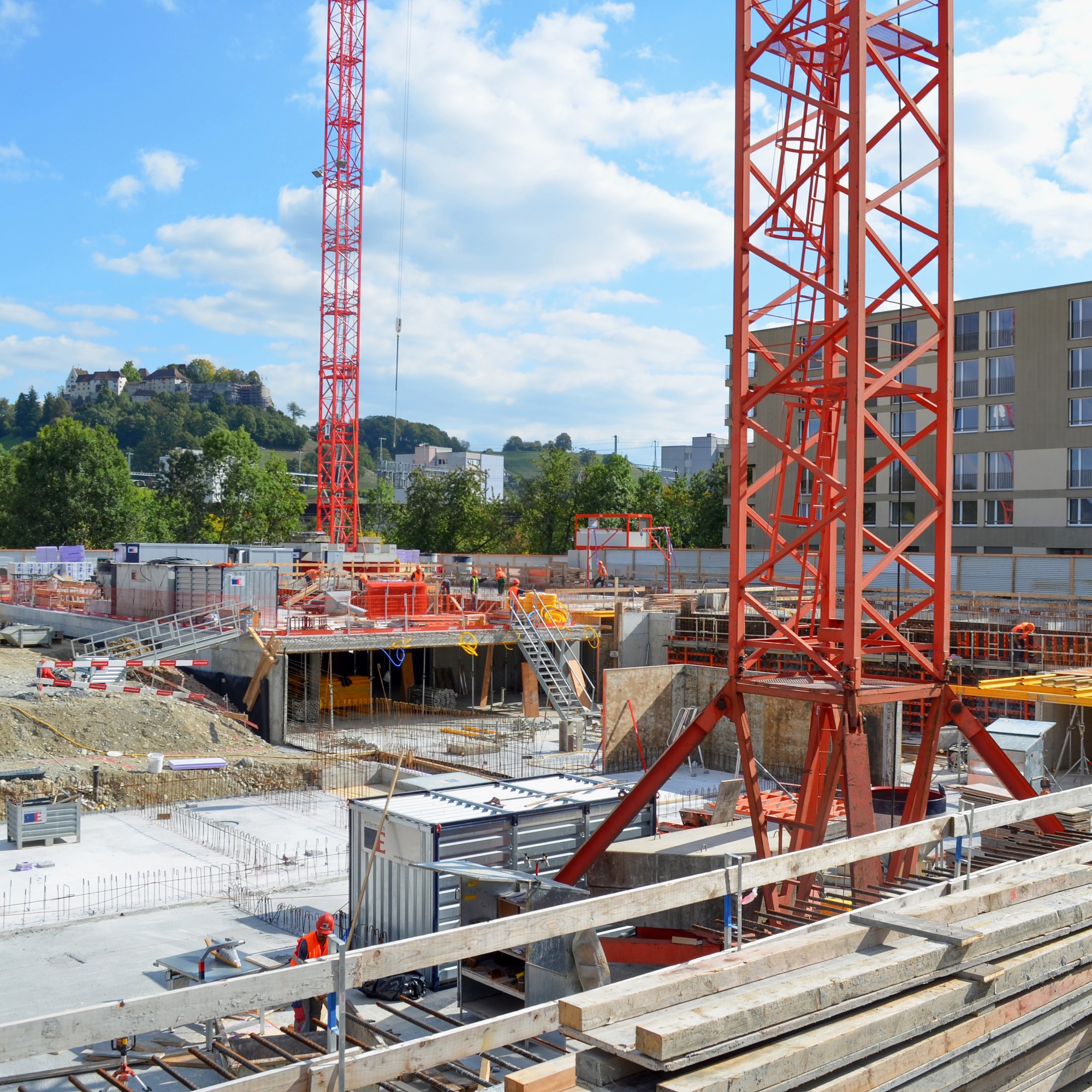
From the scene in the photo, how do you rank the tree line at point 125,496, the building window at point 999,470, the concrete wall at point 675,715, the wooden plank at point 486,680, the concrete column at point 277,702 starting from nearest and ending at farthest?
the concrete wall at point 675,715, the concrete column at point 277,702, the wooden plank at point 486,680, the building window at point 999,470, the tree line at point 125,496

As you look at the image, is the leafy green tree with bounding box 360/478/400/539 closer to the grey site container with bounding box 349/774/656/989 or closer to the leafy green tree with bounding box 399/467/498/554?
the leafy green tree with bounding box 399/467/498/554

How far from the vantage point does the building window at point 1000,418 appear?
182 feet

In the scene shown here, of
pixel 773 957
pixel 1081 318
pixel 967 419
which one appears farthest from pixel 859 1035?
pixel 967 419

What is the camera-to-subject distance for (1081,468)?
2096 inches

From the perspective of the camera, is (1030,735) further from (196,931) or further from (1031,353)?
(1031,353)

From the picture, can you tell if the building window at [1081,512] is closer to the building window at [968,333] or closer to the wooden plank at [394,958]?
the building window at [968,333]

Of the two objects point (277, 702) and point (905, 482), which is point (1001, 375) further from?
point (277, 702)

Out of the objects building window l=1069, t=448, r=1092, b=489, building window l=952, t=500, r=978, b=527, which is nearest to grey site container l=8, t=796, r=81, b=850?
building window l=952, t=500, r=978, b=527

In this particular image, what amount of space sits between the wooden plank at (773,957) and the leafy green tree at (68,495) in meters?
85.7

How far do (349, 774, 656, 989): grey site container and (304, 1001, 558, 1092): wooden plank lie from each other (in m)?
7.47

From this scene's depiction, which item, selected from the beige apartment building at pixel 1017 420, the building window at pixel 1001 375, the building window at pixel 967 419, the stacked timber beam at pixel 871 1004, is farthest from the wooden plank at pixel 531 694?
the building window at pixel 1001 375

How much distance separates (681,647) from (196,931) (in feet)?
73.6

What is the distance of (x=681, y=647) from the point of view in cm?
3647

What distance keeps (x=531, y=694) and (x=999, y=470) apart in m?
31.3
